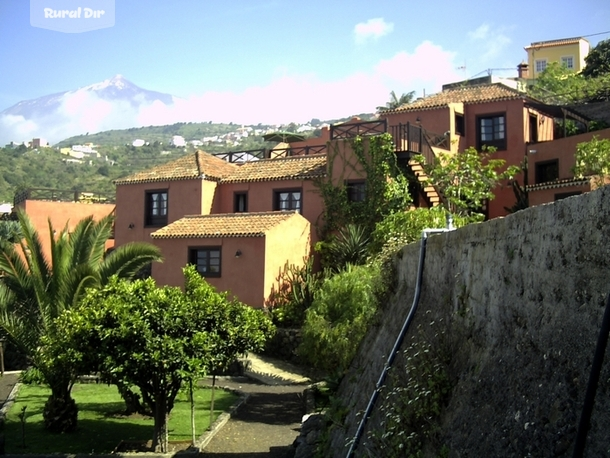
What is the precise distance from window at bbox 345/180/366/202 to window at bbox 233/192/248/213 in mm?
6177

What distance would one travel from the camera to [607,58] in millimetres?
53250

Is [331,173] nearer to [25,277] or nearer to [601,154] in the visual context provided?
[601,154]

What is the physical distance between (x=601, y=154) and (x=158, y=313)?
18.7 meters

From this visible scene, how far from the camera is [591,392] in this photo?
3.57 m

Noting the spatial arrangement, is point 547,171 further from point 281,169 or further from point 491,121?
point 281,169

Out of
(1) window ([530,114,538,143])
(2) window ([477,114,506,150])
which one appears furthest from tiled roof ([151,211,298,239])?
(1) window ([530,114,538,143])

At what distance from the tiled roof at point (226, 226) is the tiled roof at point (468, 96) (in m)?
9.09

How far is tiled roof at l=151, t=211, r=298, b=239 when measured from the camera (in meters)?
28.1

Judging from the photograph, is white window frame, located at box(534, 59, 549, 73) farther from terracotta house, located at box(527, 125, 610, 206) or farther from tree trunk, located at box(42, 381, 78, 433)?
tree trunk, located at box(42, 381, 78, 433)

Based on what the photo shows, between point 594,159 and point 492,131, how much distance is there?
7.77 metres

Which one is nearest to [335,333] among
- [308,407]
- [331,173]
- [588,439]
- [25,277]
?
[308,407]

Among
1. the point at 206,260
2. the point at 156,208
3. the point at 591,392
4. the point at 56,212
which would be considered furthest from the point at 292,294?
the point at 591,392

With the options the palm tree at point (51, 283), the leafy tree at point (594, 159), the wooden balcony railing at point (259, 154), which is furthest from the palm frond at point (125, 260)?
the wooden balcony railing at point (259, 154)

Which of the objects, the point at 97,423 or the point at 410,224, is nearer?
the point at 97,423
